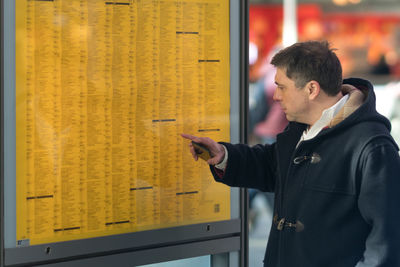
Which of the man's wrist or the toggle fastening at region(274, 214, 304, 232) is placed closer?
the toggle fastening at region(274, 214, 304, 232)

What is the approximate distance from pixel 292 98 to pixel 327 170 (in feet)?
1.01

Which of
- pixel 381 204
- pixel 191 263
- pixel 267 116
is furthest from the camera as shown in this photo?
pixel 267 116

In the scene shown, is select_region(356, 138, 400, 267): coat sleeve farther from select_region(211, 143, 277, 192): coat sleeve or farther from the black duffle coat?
select_region(211, 143, 277, 192): coat sleeve

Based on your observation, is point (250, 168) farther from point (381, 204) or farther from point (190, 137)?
point (381, 204)

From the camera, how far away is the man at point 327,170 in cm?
222

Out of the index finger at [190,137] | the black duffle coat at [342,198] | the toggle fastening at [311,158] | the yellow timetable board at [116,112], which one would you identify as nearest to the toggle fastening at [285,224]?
the black duffle coat at [342,198]

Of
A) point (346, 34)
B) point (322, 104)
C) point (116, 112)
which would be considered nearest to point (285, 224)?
point (322, 104)

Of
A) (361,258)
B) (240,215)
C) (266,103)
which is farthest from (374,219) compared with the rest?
(266,103)

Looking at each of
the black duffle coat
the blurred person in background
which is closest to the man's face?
the black duffle coat

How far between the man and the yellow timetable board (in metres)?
0.15

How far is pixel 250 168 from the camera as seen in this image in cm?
275

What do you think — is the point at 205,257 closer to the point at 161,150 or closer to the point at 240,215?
the point at 240,215

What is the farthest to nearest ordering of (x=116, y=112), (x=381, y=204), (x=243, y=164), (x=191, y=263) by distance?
1. (x=191, y=263)
2. (x=243, y=164)
3. (x=116, y=112)
4. (x=381, y=204)

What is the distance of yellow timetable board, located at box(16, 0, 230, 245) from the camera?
227cm
